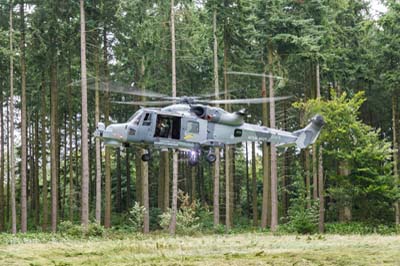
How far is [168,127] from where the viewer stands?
566 inches

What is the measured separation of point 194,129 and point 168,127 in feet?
2.18

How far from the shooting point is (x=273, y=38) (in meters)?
23.9

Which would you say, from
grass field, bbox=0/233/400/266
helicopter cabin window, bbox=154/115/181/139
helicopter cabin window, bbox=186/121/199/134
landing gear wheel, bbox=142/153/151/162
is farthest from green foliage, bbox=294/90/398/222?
landing gear wheel, bbox=142/153/151/162

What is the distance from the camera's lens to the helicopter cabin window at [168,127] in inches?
563

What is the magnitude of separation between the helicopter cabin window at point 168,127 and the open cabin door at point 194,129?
0.49ft

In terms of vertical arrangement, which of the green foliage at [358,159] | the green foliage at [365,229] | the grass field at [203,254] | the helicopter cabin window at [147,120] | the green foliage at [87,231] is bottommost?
the green foliage at [365,229]

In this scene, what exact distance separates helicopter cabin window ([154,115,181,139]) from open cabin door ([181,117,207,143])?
5.9 inches

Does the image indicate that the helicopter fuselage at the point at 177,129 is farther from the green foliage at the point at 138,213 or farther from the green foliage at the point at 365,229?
the green foliage at the point at 365,229

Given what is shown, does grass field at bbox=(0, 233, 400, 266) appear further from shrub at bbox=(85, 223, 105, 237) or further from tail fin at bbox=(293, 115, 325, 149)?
shrub at bbox=(85, 223, 105, 237)

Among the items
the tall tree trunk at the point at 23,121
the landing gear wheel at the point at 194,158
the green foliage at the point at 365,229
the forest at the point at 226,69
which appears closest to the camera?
the landing gear wheel at the point at 194,158

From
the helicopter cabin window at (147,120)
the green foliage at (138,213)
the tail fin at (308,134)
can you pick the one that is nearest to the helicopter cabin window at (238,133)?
the tail fin at (308,134)

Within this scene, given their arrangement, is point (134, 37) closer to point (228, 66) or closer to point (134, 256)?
point (228, 66)

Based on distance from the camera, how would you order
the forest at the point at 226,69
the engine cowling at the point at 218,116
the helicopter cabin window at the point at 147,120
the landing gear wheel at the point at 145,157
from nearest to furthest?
1. the helicopter cabin window at the point at 147,120
2. the landing gear wheel at the point at 145,157
3. the engine cowling at the point at 218,116
4. the forest at the point at 226,69

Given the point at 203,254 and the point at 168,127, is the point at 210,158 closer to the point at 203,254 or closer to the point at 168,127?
the point at 168,127
